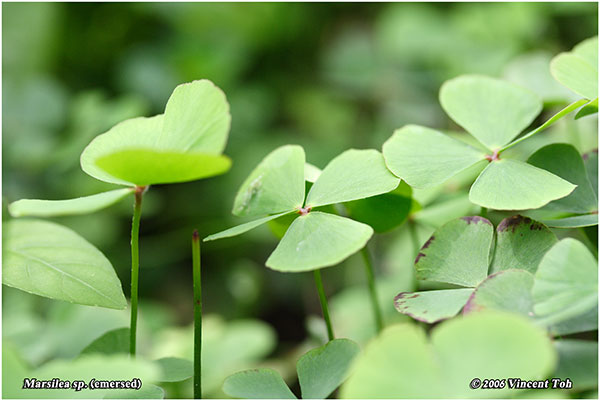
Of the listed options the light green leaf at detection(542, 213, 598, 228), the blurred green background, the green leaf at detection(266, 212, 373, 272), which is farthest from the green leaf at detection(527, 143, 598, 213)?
the blurred green background

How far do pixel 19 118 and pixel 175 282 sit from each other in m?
0.65

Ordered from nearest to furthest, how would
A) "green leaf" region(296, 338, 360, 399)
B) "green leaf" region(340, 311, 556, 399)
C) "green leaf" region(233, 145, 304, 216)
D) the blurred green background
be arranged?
"green leaf" region(340, 311, 556, 399), "green leaf" region(296, 338, 360, 399), "green leaf" region(233, 145, 304, 216), the blurred green background

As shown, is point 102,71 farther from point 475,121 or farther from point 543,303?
point 543,303

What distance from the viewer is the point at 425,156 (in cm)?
57

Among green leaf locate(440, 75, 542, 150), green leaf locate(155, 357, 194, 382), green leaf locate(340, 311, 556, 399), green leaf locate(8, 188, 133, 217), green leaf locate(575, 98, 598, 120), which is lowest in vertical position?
green leaf locate(155, 357, 194, 382)

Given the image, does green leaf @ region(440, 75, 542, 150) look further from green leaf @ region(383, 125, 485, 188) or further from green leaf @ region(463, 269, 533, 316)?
green leaf @ region(463, 269, 533, 316)

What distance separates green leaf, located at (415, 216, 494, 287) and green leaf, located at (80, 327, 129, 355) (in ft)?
1.04

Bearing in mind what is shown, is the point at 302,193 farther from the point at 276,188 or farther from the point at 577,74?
the point at 577,74

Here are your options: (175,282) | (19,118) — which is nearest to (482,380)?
(175,282)

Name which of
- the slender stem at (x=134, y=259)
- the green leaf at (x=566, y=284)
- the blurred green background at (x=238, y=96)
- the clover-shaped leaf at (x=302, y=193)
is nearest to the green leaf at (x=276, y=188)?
the clover-shaped leaf at (x=302, y=193)

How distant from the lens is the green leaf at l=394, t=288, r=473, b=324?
434mm

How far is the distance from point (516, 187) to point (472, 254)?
0.24 feet

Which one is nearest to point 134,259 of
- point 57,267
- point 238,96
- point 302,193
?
point 57,267

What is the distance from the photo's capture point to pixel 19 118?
5.17 feet
